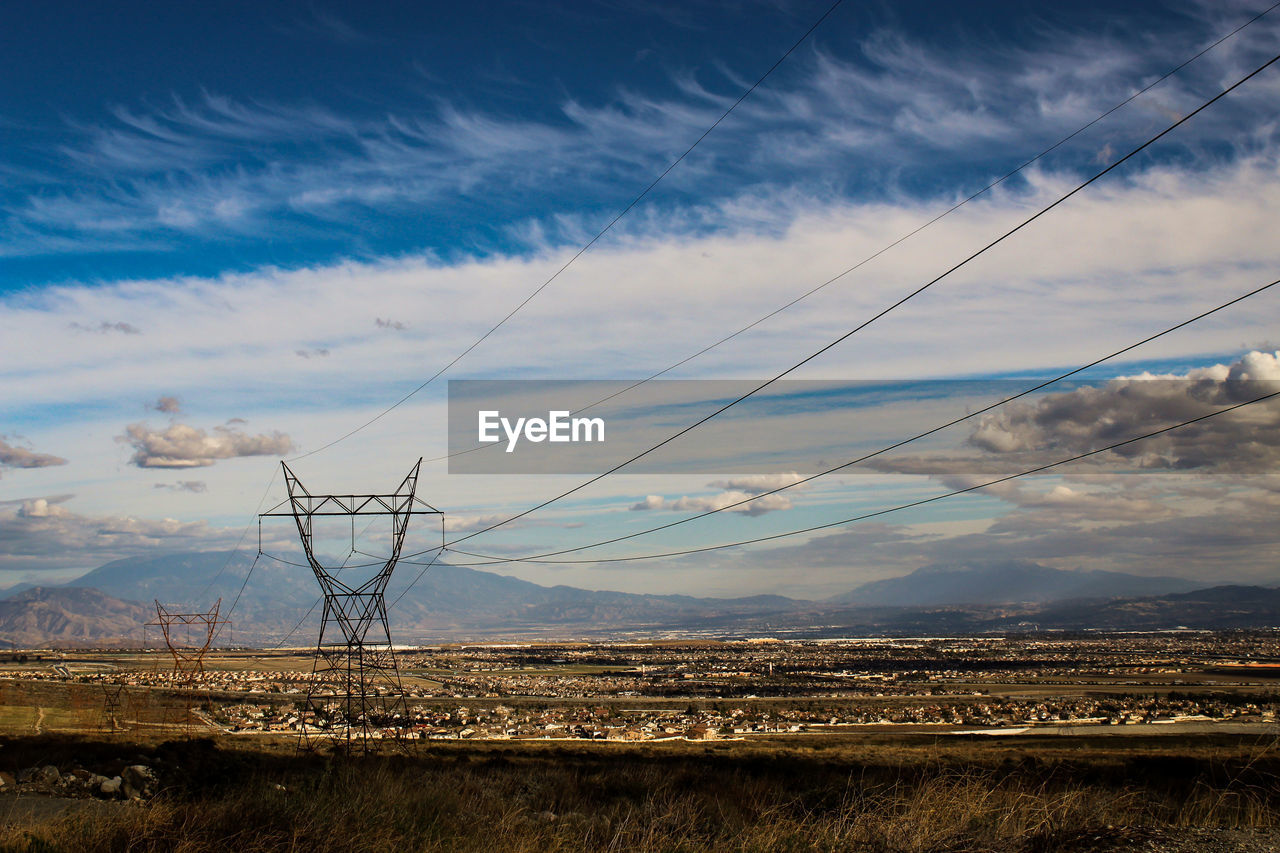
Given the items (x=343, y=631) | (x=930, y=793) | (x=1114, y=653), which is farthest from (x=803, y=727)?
(x=1114, y=653)

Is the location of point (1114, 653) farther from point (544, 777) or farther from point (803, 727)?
point (544, 777)

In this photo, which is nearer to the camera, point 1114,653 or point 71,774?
point 71,774

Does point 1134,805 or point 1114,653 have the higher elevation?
point 1134,805

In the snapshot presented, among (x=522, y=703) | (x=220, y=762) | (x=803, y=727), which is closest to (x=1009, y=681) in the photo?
(x=803, y=727)

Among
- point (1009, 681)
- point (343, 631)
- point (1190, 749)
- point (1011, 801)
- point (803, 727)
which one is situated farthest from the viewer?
point (1009, 681)

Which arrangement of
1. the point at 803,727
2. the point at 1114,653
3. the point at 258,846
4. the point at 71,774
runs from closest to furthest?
the point at 258,846
the point at 71,774
the point at 803,727
the point at 1114,653

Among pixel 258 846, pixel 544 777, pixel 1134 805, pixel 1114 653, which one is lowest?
pixel 1114 653

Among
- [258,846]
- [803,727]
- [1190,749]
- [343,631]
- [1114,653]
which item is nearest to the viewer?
[258,846]

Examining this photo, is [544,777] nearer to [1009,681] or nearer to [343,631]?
[343,631]

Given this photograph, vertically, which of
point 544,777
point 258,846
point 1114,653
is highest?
point 258,846
